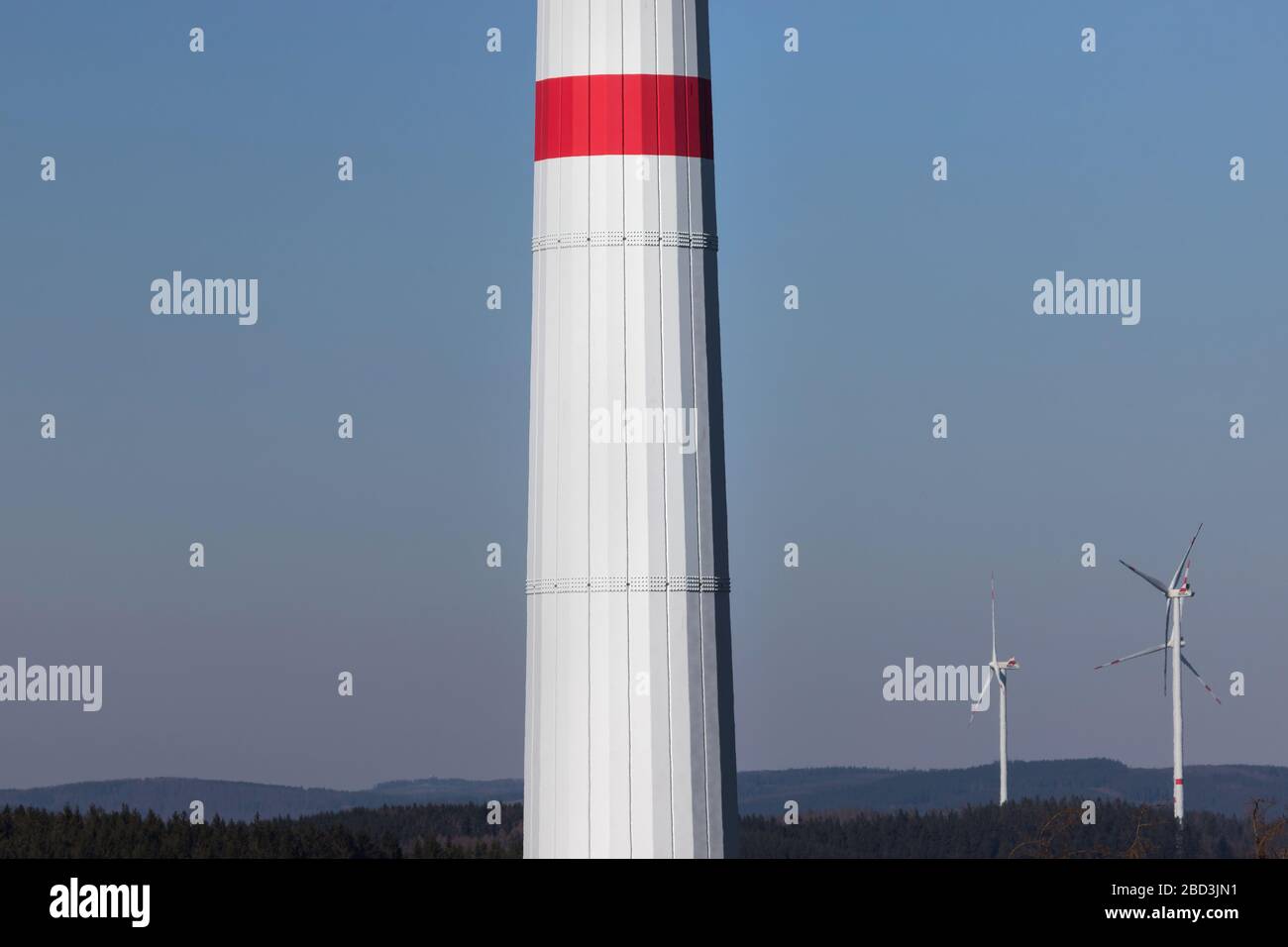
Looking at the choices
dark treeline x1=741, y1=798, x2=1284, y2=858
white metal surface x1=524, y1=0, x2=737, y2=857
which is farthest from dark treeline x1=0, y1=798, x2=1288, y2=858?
white metal surface x1=524, y1=0, x2=737, y2=857

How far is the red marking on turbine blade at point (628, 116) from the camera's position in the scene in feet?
112

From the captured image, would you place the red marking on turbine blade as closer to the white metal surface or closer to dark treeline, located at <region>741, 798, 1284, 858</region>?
the white metal surface

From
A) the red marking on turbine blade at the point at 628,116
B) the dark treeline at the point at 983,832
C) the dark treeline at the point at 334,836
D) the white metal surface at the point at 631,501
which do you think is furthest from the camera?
the dark treeline at the point at 983,832

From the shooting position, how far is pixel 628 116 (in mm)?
34250

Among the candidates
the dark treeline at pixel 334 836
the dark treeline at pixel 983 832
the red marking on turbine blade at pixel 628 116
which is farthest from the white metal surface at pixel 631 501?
the dark treeline at pixel 983 832

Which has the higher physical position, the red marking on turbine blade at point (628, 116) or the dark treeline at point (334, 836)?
the red marking on turbine blade at point (628, 116)

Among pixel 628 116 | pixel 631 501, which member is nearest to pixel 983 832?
pixel 631 501

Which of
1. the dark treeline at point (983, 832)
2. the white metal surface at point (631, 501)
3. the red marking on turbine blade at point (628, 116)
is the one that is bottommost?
the dark treeline at point (983, 832)

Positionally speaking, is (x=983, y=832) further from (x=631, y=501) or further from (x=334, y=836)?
(x=631, y=501)

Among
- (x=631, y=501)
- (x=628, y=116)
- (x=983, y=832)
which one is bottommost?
(x=983, y=832)

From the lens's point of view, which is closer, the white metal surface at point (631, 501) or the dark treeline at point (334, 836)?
the white metal surface at point (631, 501)

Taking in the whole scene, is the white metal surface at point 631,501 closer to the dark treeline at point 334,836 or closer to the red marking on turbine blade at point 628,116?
the red marking on turbine blade at point 628,116
